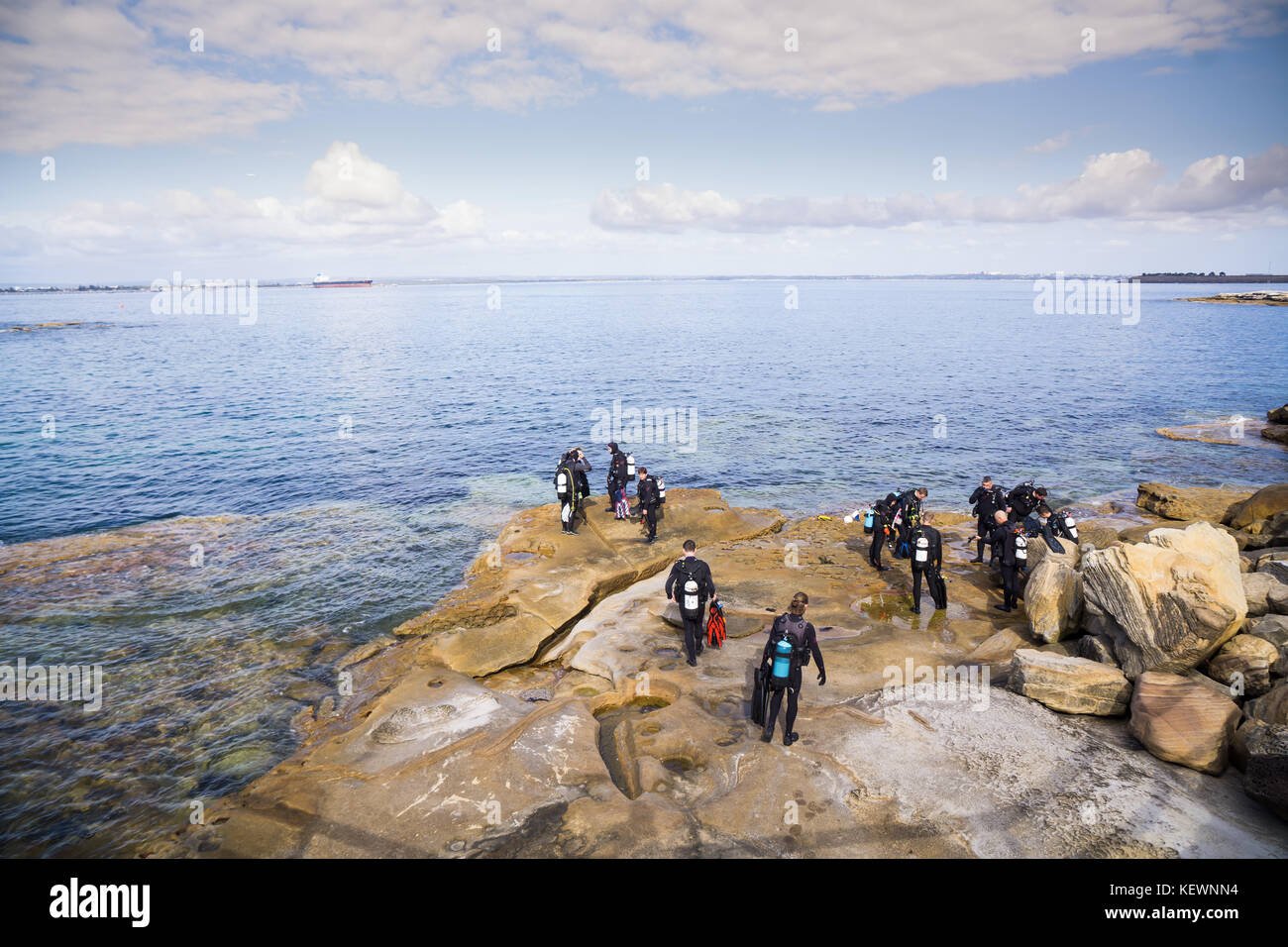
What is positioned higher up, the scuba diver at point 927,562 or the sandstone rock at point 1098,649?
the scuba diver at point 927,562

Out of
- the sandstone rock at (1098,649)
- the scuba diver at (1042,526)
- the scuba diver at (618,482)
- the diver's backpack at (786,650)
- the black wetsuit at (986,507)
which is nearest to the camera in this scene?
the diver's backpack at (786,650)

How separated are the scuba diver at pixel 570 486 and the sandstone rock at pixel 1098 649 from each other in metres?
13.2

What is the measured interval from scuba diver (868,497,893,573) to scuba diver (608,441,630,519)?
745 centimetres

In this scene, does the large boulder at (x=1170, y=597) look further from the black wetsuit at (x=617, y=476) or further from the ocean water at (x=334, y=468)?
the ocean water at (x=334, y=468)

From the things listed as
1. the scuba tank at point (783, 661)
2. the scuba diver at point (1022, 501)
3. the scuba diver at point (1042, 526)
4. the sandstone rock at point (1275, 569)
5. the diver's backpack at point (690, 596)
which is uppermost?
the scuba diver at point (1022, 501)

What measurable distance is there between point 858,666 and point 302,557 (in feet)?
57.7

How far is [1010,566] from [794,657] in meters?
7.79

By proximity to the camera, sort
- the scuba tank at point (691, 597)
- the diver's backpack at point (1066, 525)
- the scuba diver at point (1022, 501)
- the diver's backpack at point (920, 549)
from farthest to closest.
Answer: the scuba diver at point (1022, 501) → the diver's backpack at point (1066, 525) → the diver's backpack at point (920, 549) → the scuba tank at point (691, 597)

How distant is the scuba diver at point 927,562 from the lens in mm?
14203

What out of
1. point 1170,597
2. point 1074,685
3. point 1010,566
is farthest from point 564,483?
point 1170,597

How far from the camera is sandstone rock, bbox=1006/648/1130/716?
10078 millimetres

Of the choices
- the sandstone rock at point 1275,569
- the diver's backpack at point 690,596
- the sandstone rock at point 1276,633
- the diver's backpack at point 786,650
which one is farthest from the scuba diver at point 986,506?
the diver's backpack at point 786,650

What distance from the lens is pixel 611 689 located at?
39.1 feet

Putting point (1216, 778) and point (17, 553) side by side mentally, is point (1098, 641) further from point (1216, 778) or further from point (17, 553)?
point (17, 553)
